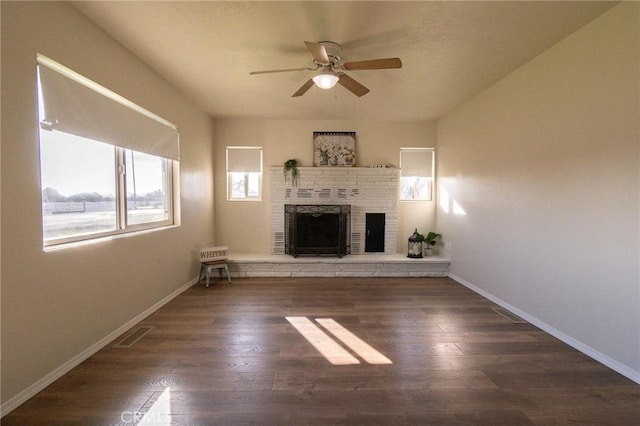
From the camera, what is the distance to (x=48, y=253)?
5.94 feet

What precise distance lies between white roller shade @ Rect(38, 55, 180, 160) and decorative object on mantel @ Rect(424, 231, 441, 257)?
13.9 ft

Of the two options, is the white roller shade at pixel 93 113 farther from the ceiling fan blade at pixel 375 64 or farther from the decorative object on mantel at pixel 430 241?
the decorative object on mantel at pixel 430 241

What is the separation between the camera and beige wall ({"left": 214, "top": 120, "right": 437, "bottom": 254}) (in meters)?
4.86

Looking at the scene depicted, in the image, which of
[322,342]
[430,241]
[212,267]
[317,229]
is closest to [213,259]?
[212,267]

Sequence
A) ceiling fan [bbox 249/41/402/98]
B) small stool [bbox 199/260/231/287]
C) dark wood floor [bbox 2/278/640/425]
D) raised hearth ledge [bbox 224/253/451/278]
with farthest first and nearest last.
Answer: raised hearth ledge [bbox 224/253/451/278] → small stool [bbox 199/260/231/287] → ceiling fan [bbox 249/41/402/98] → dark wood floor [bbox 2/278/640/425]

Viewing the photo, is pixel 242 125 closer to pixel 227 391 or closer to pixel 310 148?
pixel 310 148

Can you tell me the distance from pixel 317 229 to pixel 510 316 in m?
2.90

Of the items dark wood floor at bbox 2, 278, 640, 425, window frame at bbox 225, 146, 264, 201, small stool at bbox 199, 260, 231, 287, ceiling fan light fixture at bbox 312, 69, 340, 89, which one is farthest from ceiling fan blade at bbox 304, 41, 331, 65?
small stool at bbox 199, 260, 231, 287

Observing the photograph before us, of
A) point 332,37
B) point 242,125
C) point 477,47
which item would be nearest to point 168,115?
point 242,125

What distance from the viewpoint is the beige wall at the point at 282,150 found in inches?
191

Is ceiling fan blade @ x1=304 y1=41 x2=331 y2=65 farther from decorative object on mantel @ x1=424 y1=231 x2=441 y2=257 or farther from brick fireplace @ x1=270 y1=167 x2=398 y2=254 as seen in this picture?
decorative object on mantel @ x1=424 y1=231 x2=441 y2=257

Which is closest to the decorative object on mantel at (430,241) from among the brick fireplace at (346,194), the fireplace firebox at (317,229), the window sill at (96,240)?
the brick fireplace at (346,194)

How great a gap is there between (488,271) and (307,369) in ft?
9.02

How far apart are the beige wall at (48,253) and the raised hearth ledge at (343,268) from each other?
169 centimetres
